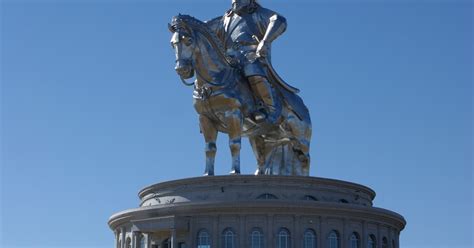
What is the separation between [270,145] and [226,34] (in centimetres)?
503

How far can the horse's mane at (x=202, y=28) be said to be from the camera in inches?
1368

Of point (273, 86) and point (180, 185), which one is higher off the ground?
point (273, 86)

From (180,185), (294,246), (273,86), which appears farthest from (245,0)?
(294,246)

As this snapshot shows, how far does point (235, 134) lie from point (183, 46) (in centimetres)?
392

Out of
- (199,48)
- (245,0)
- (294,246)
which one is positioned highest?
(245,0)

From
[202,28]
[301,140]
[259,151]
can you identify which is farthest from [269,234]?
[202,28]

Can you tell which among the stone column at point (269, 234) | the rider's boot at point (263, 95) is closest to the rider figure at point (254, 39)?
the rider's boot at point (263, 95)

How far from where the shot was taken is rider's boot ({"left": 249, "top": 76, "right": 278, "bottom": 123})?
36.2 meters

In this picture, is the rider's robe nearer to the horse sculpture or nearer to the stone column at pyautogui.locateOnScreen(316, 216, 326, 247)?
the horse sculpture

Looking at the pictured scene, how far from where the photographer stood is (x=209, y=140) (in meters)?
35.9

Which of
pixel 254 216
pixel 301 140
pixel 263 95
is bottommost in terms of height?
pixel 254 216

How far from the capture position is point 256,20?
38094mm

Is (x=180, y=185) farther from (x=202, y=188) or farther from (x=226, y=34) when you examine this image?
(x=226, y=34)

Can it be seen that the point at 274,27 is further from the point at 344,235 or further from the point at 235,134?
the point at 344,235
